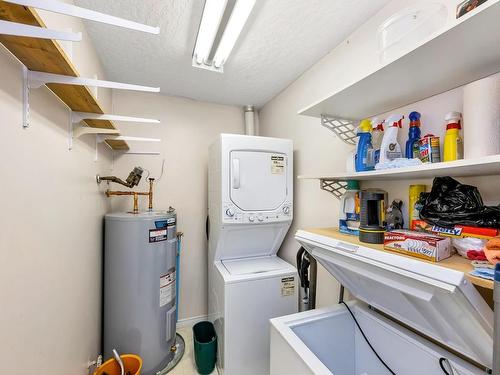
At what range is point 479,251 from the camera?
31.3 inches

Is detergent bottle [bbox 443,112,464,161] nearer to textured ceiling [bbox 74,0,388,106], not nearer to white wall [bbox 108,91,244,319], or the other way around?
textured ceiling [bbox 74,0,388,106]

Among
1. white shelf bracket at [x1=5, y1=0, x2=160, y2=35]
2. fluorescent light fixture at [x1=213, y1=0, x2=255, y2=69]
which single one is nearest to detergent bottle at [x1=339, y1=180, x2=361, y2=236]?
fluorescent light fixture at [x1=213, y1=0, x2=255, y2=69]

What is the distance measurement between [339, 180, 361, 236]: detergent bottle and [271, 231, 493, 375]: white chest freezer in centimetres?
25

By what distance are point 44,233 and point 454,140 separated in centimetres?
187

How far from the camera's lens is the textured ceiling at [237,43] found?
147 centimetres

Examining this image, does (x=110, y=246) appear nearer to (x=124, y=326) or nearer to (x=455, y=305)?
(x=124, y=326)

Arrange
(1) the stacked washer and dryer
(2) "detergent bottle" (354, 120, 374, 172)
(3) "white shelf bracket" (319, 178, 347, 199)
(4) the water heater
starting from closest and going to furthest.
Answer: (2) "detergent bottle" (354, 120, 374, 172), (3) "white shelf bracket" (319, 178, 347, 199), (1) the stacked washer and dryer, (4) the water heater

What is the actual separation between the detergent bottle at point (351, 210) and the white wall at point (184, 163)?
1877 millimetres

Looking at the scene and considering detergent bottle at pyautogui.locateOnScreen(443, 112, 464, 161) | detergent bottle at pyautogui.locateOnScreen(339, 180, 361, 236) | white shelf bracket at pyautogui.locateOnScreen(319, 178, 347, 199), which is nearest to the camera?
→ detergent bottle at pyautogui.locateOnScreen(443, 112, 464, 161)

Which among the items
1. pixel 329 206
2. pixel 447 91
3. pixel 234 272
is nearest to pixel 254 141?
pixel 329 206

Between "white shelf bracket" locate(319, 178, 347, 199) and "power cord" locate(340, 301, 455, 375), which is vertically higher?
"white shelf bracket" locate(319, 178, 347, 199)

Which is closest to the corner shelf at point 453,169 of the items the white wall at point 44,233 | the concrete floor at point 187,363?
the white wall at point 44,233

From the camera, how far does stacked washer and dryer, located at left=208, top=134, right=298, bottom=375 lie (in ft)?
6.13

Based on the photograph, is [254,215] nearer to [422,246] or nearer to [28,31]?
[422,246]
